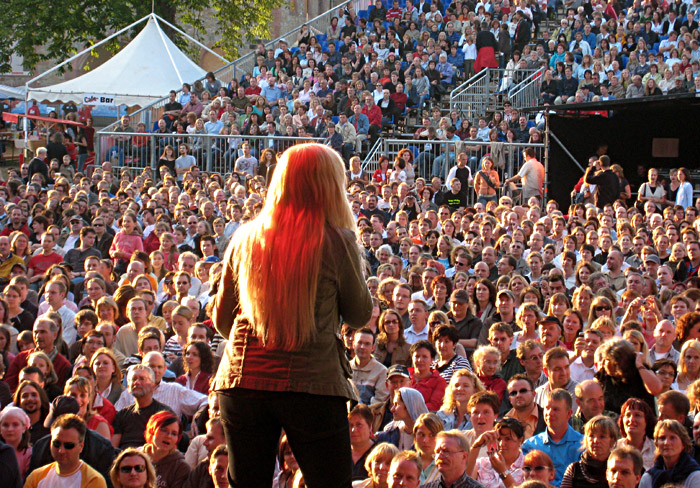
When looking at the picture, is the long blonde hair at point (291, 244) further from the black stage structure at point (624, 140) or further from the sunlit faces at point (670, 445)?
the black stage structure at point (624, 140)

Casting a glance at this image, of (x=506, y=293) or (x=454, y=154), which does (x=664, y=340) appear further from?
(x=454, y=154)

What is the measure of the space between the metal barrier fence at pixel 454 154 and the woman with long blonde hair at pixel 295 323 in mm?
14948

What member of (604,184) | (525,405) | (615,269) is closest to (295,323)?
(525,405)

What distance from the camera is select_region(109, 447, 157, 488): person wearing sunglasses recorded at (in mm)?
6035

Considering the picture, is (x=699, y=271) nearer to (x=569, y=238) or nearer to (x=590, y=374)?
(x=569, y=238)

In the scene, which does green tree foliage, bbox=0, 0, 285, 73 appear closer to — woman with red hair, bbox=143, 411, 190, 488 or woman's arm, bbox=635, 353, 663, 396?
woman with red hair, bbox=143, 411, 190, 488

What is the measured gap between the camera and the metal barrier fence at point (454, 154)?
18.2 meters

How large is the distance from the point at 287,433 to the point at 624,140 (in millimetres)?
16871

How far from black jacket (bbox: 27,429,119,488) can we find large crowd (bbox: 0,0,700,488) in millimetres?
15

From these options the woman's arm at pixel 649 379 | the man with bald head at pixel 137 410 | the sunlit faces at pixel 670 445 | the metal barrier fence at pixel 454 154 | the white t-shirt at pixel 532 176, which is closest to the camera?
the sunlit faces at pixel 670 445

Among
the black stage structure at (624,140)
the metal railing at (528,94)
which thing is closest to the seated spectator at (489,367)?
the black stage structure at (624,140)

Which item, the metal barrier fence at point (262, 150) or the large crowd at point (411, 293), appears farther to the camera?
the metal barrier fence at point (262, 150)

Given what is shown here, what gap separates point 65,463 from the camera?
6320mm

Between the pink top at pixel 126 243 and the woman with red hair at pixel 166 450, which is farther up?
the pink top at pixel 126 243
